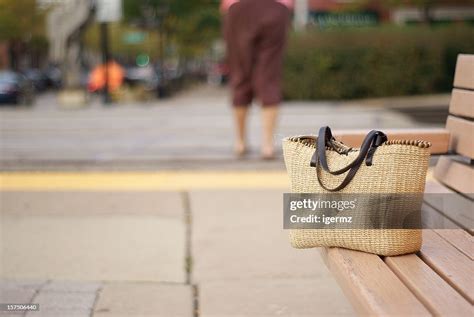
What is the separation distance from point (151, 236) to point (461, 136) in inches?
78.3

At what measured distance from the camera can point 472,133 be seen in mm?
3295

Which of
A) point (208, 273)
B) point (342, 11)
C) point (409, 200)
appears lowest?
point (208, 273)

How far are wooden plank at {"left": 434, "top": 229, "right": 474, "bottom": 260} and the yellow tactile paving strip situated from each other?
3158 millimetres

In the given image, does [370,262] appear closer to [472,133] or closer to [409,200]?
[409,200]

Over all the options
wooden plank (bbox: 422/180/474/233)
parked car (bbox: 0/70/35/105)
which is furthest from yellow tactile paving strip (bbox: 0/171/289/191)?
parked car (bbox: 0/70/35/105)

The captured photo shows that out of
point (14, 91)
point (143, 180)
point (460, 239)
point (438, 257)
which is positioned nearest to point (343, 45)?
point (143, 180)

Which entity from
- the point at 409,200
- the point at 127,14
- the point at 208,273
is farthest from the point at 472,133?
the point at 127,14

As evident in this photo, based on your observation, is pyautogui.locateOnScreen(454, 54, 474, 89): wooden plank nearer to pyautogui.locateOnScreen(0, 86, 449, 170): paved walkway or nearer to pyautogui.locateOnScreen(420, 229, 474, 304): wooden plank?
pyautogui.locateOnScreen(420, 229, 474, 304): wooden plank

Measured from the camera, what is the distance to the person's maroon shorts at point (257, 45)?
6758 mm

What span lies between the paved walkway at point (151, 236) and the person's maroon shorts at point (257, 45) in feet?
2.39

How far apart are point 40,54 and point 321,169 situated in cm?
8588

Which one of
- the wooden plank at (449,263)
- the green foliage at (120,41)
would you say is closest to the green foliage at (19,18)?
the green foliage at (120,41)

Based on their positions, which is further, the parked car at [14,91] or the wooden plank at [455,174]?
the parked car at [14,91]

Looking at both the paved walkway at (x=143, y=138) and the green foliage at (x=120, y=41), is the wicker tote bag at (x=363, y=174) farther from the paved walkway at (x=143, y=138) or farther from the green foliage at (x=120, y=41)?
the green foliage at (x=120, y=41)
